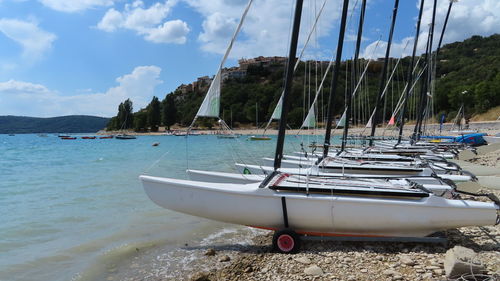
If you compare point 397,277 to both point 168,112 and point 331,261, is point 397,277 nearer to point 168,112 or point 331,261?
point 331,261

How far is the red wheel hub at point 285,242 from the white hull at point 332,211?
0.25 meters

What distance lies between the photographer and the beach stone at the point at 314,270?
187 inches

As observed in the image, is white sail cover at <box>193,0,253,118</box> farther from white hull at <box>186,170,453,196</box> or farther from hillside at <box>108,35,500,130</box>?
hillside at <box>108,35,500,130</box>

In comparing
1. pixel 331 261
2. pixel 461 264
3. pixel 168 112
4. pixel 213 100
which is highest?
pixel 168 112

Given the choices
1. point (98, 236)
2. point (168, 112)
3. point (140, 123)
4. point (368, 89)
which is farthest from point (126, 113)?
point (98, 236)

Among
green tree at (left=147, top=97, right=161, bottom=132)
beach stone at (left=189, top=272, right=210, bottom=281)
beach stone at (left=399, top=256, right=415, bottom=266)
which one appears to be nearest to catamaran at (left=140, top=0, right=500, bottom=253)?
beach stone at (left=399, top=256, right=415, bottom=266)

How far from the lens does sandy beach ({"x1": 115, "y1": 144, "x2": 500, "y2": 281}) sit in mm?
4625

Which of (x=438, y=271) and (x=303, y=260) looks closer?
(x=438, y=271)

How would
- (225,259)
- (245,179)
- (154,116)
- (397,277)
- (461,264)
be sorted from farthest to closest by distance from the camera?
(154,116) < (245,179) < (225,259) < (397,277) < (461,264)

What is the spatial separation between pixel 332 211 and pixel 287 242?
94 cm

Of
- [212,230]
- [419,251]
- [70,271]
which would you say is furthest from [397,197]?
[70,271]

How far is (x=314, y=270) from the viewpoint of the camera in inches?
189

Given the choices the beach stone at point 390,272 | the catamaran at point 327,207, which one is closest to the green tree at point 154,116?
the catamaran at point 327,207

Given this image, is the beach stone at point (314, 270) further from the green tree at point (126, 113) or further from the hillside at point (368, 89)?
the green tree at point (126, 113)
